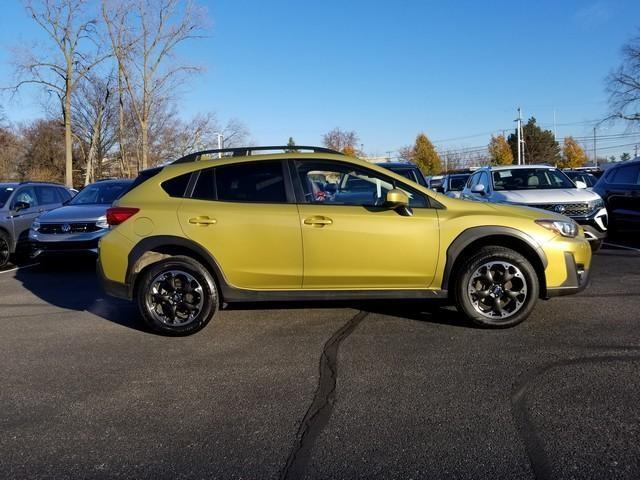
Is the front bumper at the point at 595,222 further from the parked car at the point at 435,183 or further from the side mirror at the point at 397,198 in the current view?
the parked car at the point at 435,183

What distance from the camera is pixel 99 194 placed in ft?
37.3

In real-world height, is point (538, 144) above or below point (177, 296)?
above

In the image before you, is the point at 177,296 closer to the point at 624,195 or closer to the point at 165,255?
the point at 165,255

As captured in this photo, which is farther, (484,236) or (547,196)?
(547,196)

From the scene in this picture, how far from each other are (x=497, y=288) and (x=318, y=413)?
2.51 meters

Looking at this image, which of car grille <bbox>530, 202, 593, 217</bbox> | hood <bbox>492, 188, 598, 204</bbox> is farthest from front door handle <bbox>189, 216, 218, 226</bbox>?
car grille <bbox>530, 202, 593, 217</bbox>

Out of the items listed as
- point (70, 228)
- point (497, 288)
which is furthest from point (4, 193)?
point (497, 288)

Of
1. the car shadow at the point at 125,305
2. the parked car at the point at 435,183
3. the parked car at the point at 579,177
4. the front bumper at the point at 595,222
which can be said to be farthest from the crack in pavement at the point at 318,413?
the parked car at the point at 435,183

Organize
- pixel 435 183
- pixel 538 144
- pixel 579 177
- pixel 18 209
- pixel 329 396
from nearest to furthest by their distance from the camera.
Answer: pixel 329 396 → pixel 18 209 → pixel 579 177 → pixel 435 183 → pixel 538 144

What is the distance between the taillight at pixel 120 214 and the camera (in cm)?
548

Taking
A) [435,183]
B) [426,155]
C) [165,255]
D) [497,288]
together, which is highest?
[426,155]

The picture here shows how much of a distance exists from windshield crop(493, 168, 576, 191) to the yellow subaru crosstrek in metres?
5.17

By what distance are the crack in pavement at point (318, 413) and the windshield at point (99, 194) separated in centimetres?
764

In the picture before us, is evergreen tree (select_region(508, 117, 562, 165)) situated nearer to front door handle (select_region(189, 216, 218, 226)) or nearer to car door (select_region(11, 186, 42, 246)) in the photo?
car door (select_region(11, 186, 42, 246))
